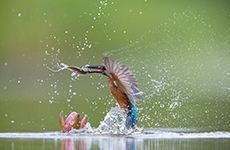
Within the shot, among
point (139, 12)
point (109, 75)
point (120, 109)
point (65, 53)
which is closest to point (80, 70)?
point (109, 75)

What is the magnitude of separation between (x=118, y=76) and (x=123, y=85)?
0.20 meters

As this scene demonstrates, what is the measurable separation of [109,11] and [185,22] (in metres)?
2.55

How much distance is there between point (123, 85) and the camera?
5996 millimetres

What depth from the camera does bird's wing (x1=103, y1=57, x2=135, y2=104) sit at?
5.57 meters

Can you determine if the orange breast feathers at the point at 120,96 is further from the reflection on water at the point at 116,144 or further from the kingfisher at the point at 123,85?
the reflection on water at the point at 116,144

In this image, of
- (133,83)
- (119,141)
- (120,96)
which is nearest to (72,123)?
(120,96)

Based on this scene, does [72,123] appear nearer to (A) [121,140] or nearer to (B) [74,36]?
(A) [121,140]

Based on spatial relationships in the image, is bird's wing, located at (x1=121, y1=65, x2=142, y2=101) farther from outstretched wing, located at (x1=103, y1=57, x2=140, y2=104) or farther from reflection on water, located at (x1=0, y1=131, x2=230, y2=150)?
reflection on water, located at (x1=0, y1=131, x2=230, y2=150)

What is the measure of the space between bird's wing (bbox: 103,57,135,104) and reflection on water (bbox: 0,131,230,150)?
0.54 m

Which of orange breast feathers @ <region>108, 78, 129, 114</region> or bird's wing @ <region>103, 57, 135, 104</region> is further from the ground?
bird's wing @ <region>103, 57, 135, 104</region>

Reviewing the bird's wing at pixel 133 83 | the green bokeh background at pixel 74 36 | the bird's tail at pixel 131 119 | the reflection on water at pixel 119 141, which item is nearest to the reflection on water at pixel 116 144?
the reflection on water at pixel 119 141

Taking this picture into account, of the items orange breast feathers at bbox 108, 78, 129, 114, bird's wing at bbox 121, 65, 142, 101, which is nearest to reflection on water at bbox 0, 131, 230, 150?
orange breast feathers at bbox 108, 78, 129, 114

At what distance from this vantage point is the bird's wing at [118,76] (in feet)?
18.3

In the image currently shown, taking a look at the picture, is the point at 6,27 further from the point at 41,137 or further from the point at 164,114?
A: the point at 41,137
